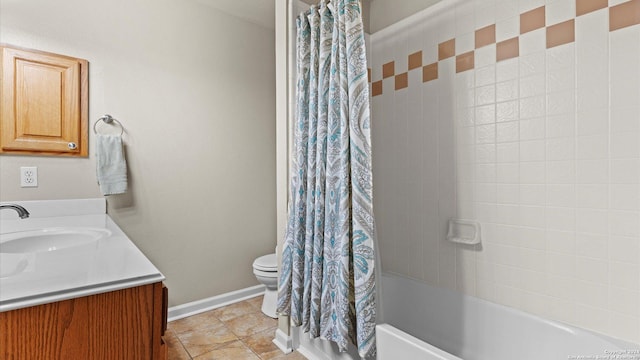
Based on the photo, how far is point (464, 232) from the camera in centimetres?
164

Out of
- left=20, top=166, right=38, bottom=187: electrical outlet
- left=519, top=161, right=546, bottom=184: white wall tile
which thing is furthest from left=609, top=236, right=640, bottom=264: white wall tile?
left=20, top=166, right=38, bottom=187: electrical outlet

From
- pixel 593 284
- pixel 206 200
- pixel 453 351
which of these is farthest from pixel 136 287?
pixel 206 200

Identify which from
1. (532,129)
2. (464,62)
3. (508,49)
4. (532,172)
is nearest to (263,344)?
(532,172)

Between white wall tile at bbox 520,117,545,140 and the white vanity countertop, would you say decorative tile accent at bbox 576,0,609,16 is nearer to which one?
white wall tile at bbox 520,117,545,140

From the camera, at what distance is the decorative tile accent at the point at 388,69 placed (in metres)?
2.00

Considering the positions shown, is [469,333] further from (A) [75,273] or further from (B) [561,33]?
(A) [75,273]

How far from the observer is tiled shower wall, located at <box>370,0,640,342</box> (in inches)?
47.4

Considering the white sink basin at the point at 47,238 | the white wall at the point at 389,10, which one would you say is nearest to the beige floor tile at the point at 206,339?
the white sink basin at the point at 47,238

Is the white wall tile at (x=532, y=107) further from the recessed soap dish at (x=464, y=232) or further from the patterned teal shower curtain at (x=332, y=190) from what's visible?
the patterned teal shower curtain at (x=332, y=190)

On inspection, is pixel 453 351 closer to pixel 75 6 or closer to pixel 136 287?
pixel 136 287

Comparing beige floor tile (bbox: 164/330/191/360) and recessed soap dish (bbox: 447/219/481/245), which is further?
beige floor tile (bbox: 164/330/191/360)

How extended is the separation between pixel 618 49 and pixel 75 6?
276cm

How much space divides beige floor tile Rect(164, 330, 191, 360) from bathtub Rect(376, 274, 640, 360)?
3.87ft

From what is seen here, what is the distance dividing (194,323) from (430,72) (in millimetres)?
2238
